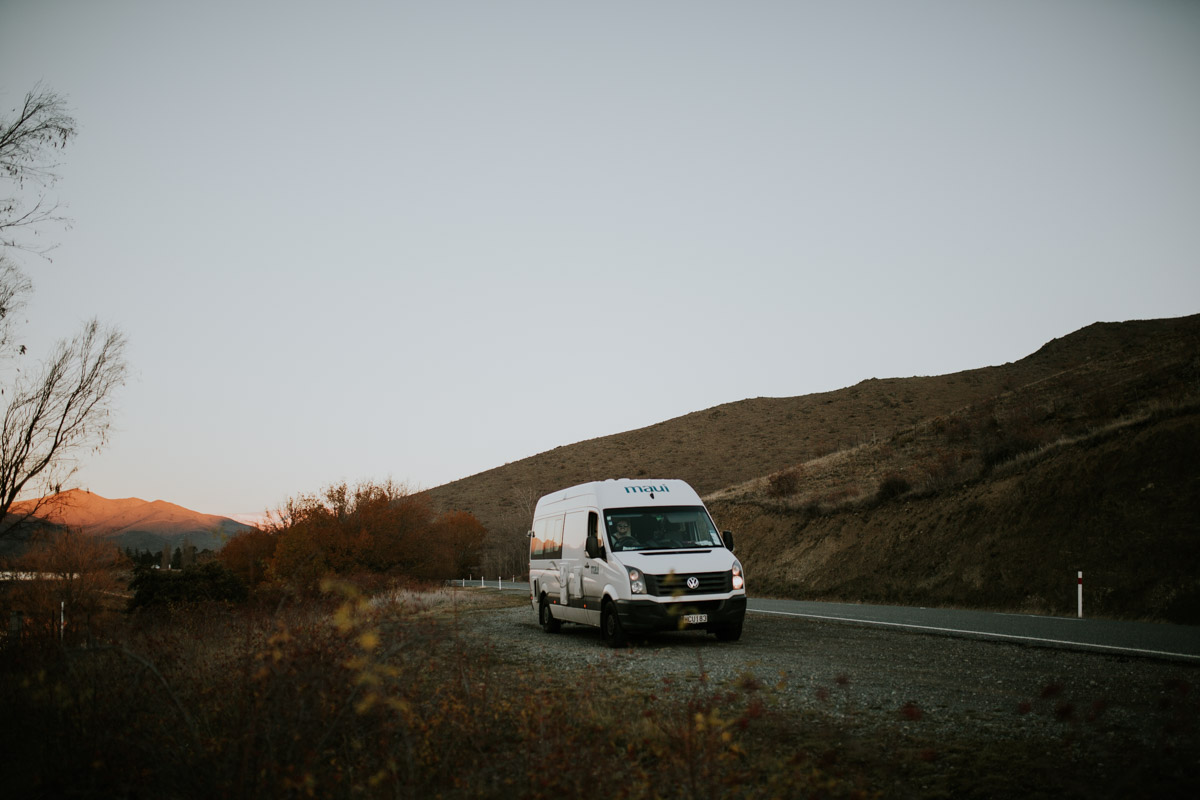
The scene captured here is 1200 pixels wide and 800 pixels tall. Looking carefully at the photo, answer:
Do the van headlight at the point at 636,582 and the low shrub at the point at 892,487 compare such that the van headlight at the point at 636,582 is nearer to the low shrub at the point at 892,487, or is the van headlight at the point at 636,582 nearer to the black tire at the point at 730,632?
the black tire at the point at 730,632

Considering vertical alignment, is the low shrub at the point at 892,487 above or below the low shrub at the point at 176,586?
above

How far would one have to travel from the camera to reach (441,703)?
7129 mm

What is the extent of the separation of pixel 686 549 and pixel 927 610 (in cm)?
856

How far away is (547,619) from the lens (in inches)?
691

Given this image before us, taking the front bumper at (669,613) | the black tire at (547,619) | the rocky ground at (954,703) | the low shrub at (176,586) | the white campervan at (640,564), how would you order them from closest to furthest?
the rocky ground at (954,703), the front bumper at (669,613), the white campervan at (640,564), the black tire at (547,619), the low shrub at (176,586)

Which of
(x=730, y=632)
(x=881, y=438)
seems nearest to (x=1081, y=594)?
(x=730, y=632)

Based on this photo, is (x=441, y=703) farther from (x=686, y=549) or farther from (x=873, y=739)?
(x=686, y=549)

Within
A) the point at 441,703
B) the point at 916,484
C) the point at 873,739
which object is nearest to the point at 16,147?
the point at 441,703

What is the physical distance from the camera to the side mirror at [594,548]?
14.2 metres

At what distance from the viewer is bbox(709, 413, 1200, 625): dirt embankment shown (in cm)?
1672

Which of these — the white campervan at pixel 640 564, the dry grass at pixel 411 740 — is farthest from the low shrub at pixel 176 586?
the dry grass at pixel 411 740

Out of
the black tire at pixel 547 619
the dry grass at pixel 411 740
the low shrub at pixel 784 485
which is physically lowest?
the black tire at pixel 547 619

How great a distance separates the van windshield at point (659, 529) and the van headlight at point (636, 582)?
85 cm

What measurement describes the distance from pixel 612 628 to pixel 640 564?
1.28 metres
